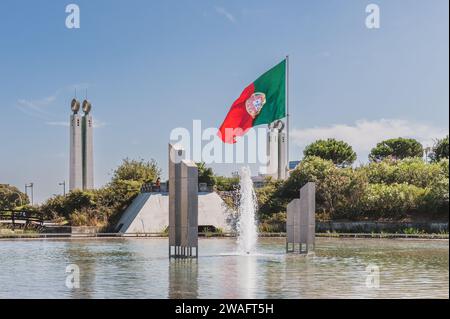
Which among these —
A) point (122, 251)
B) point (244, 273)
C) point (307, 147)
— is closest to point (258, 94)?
point (122, 251)

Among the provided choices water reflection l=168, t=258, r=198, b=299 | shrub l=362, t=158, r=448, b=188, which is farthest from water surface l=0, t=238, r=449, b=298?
shrub l=362, t=158, r=448, b=188

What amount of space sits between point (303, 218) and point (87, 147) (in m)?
54.2

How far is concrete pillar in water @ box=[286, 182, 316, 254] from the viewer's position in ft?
85.1

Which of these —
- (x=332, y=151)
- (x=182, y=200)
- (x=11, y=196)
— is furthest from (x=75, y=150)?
(x=182, y=200)

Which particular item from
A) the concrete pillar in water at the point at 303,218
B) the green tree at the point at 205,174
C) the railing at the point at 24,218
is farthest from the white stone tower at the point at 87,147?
the concrete pillar in water at the point at 303,218

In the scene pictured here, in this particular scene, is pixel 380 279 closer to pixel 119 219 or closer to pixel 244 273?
pixel 244 273

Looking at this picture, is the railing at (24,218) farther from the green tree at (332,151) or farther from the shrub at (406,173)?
the green tree at (332,151)

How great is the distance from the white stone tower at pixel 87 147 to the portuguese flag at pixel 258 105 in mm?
46131

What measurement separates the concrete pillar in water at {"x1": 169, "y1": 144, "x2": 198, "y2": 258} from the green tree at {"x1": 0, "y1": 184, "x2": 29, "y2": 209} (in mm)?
88445

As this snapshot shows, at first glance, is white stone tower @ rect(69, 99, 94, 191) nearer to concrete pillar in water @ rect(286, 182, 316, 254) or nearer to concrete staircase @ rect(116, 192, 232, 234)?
concrete staircase @ rect(116, 192, 232, 234)

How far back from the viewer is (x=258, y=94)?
106 ft

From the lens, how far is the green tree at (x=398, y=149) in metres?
96.0

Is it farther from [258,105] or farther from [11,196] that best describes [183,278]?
[11,196]

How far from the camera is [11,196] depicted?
11256 cm
